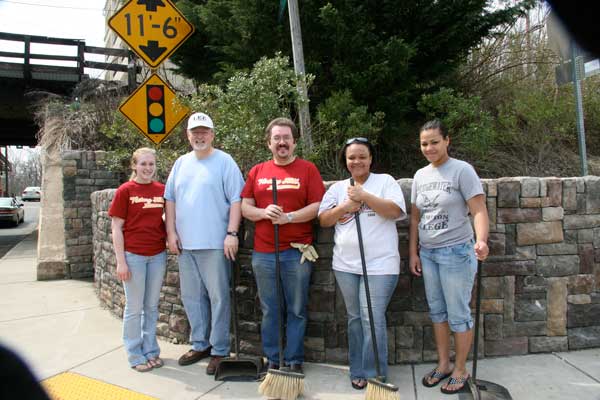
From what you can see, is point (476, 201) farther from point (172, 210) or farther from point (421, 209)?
point (172, 210)

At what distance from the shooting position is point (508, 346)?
3721 mm

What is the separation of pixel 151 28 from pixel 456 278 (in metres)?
4.21

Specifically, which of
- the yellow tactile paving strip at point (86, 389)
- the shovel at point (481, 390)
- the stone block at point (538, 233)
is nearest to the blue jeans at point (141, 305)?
the yellow tactile paving strip at point (86, 389)

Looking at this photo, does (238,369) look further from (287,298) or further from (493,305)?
(493,305)

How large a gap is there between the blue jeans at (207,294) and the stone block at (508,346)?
2.06m

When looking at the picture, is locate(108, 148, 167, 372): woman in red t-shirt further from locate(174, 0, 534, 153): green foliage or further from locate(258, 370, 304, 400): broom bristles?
locate(174, 0, 534, 153): green foliage

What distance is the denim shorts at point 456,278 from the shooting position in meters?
3.10

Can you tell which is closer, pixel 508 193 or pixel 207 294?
pixel 508 193

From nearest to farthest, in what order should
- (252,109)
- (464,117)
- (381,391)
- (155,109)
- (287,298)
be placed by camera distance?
(381,391) < (287,298) < (252,109) < (155,109) < (464,117)

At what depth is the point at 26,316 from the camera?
529 centimetres

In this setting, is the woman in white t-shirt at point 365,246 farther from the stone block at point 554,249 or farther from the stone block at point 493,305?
the stone block at point 554,249

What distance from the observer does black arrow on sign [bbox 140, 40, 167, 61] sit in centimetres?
525

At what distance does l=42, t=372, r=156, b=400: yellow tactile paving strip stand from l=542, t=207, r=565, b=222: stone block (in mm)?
3199

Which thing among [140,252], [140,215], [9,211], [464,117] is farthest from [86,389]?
[9,211]
